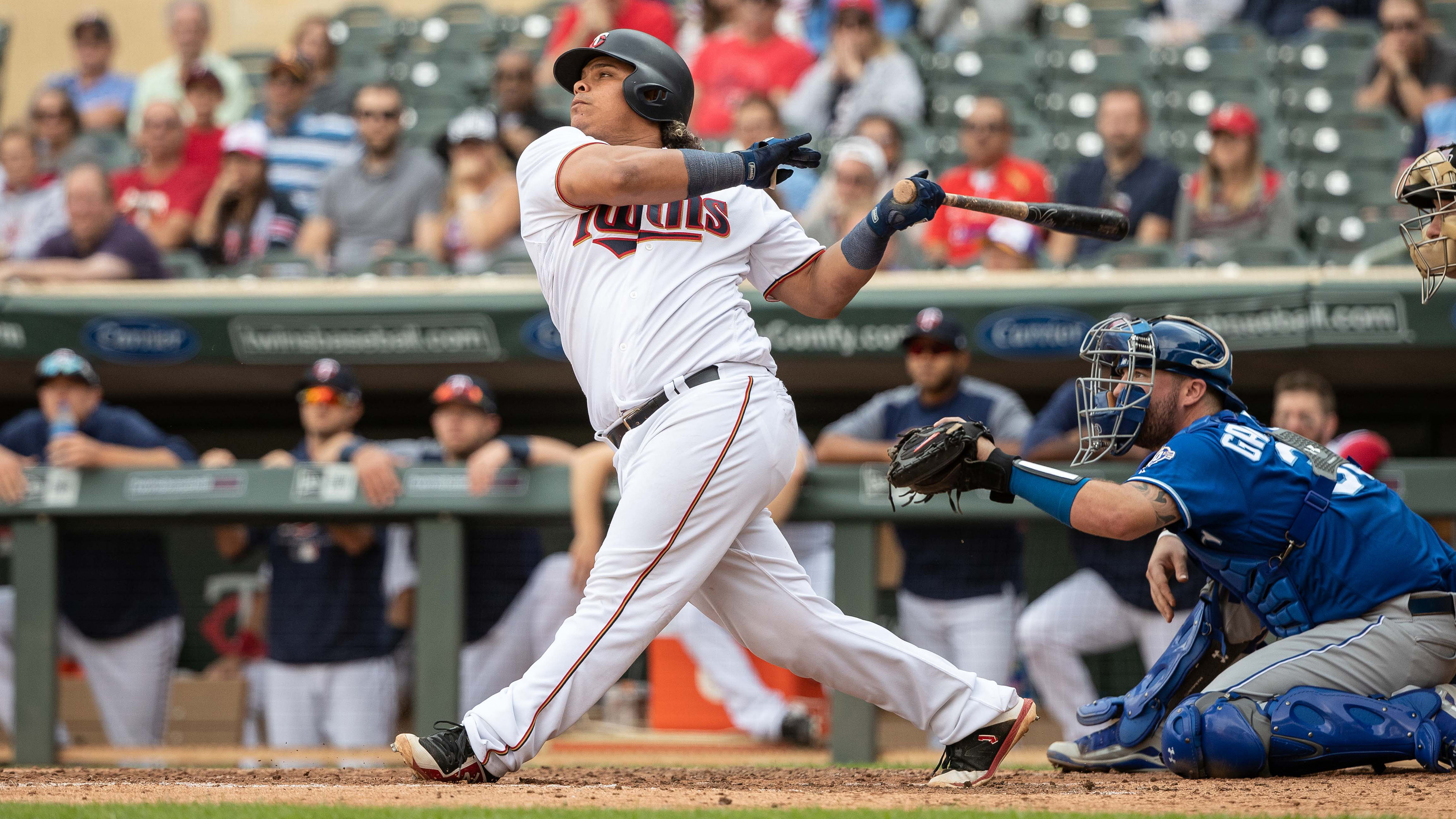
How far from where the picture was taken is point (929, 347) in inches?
202

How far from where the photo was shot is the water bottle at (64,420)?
5301 millimetres

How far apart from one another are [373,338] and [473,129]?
165cm

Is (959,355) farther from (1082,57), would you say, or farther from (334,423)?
(1082,57)

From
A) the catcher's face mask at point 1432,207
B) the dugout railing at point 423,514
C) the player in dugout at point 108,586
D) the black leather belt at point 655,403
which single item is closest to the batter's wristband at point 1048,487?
the black leather belt at point 655,403

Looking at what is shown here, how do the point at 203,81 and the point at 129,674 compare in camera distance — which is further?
the point at 203,81

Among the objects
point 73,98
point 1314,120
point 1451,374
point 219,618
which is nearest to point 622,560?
point 219,618

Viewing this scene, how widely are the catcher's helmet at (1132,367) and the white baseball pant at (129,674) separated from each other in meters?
3.51

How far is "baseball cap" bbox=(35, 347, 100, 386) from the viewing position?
5359 millimetres

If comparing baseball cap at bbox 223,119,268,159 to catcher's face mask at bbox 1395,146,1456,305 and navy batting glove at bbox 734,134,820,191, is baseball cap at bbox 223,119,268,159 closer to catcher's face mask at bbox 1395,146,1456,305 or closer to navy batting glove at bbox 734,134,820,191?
navy batting glove at bbox 734,134,820,191

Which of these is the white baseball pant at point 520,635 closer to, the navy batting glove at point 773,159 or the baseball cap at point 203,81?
the navy batting glove at point 773,159

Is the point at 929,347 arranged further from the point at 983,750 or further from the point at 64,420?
the point at 64,420

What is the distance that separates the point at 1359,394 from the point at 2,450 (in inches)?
211

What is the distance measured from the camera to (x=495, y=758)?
287 cm

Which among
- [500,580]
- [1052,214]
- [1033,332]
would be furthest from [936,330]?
[1052,214]
